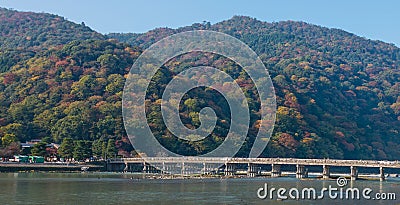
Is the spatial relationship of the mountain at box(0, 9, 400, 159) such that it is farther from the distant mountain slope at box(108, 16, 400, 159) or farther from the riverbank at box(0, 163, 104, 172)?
the riverbank at box(0, 163, 104, 172)

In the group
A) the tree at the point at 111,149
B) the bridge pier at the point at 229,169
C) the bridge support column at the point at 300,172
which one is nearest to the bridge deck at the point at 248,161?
the bridge support column at the point at 300,172

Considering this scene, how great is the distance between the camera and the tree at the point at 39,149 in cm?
7925

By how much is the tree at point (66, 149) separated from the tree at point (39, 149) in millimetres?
2461

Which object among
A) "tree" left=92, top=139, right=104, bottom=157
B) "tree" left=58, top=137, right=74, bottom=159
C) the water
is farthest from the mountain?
the water

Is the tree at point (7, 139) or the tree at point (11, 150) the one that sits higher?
the tree at point (7, 139)

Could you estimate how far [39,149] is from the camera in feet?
261

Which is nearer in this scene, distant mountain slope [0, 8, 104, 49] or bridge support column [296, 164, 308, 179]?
bridge support column [296, 164, 308, 179]

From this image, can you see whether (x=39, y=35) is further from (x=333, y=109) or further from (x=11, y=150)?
(x=11, y=150)

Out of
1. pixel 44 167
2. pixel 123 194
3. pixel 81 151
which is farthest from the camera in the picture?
pixel 81 151

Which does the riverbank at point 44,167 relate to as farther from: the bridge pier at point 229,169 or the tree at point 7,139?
the bridge pier at point 229,169

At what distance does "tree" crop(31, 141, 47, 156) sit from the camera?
79.2m

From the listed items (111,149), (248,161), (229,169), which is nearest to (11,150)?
(111,149)

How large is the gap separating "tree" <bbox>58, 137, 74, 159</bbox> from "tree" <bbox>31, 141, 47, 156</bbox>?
246cm

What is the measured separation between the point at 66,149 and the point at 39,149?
3.71 m
